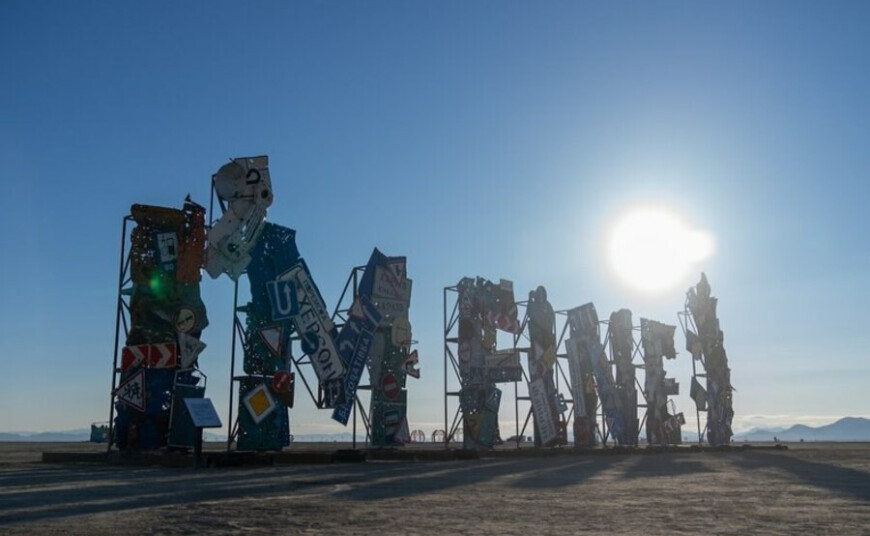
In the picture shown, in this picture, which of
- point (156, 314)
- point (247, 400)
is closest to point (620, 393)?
point (247, 400)

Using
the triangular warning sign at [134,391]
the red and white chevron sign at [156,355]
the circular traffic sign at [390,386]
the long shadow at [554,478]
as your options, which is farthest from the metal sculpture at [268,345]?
the long shadow at [554,478]

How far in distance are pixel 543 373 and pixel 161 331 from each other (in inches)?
723

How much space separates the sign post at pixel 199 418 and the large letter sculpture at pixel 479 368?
14.4 m

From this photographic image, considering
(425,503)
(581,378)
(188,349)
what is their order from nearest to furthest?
(425,503)
(188,349)
(581,378)

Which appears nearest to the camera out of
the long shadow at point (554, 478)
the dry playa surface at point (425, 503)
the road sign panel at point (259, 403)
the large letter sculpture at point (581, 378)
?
the dry playa surface at point (425, 503)

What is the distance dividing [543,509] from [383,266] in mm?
19393

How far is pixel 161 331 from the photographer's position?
2475 centimetres

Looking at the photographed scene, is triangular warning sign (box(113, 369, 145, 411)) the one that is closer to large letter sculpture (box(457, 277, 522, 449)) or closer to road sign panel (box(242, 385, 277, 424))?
road sign panel (box(242, 385, 277, 424))

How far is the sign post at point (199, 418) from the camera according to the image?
21.8 m

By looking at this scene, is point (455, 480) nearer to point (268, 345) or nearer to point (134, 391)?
point (268, 345)

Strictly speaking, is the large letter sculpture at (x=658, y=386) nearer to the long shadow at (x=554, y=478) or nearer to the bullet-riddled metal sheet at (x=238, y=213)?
the long shadow at (x=554, y=478)

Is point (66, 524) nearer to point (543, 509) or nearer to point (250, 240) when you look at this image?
point (543, 509)

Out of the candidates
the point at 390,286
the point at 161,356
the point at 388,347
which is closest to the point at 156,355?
the point at 161,356

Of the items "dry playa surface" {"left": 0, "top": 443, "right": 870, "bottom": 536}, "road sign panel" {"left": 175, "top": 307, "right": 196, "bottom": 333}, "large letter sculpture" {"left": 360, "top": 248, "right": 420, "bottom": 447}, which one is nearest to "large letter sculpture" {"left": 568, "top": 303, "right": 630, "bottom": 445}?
"large letter sculpture" {"left": 360, "top": 248, "right": 420, "bottom": 447}
